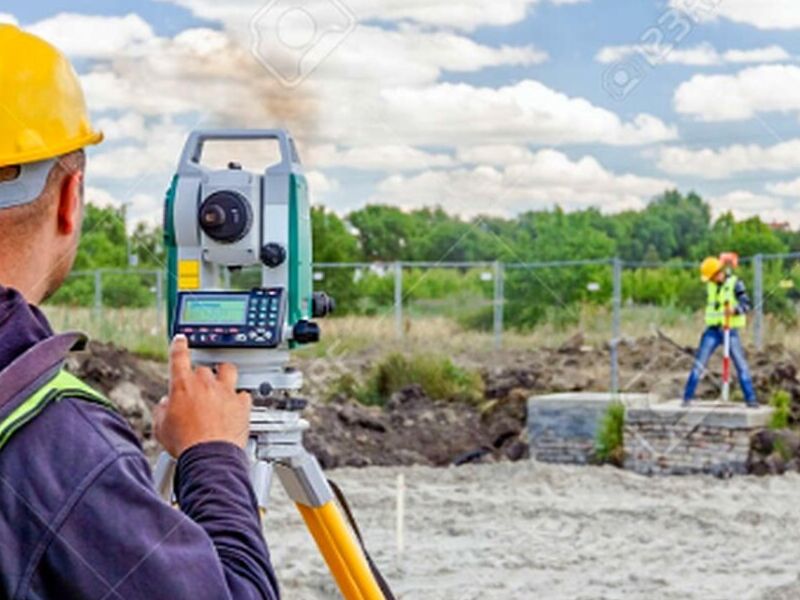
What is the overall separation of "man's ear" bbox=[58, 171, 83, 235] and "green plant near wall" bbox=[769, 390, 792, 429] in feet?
26.8

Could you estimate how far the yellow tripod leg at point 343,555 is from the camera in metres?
2.63

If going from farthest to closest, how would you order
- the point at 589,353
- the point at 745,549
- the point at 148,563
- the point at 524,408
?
the point at 589,353, the point at 524,408, the point at 745,549, the point at 148,563

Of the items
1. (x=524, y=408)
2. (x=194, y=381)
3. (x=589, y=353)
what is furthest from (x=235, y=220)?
(x=589, y=353)

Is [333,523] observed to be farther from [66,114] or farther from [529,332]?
[529,332]

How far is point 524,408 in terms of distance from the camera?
10336mm

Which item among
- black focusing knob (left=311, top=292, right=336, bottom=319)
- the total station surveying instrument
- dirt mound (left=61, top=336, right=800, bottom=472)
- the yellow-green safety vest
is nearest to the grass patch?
Answer: dirt mound (left=61, top=336, right=800, bottom=472)

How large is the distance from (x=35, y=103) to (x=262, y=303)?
1.24m

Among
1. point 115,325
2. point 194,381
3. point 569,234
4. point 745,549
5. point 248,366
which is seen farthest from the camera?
point 569,234

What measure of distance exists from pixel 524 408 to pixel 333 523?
304 inches

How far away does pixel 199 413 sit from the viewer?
1549 millimetres

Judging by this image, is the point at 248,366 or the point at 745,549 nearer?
the point at 248,366

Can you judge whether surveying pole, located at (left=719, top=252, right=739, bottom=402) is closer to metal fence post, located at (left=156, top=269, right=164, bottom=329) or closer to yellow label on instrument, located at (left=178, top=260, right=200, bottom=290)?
metal fence post, located at (left=156, top=269, right=164, bottom=329)

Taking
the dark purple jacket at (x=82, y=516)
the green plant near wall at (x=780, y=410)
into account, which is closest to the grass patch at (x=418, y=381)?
the green plant near wall at (x=780, y=410)

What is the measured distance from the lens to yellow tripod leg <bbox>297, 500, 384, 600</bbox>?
2.63 m
